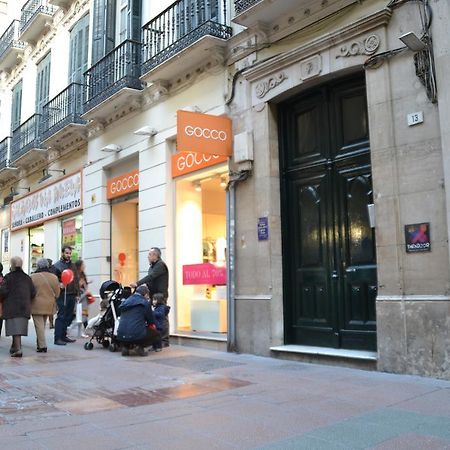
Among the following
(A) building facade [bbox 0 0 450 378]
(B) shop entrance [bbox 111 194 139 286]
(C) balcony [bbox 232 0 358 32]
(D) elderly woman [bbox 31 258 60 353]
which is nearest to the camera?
(A) building facade [bbox 0 0 450 378]

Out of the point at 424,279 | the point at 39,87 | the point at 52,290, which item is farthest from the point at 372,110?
the point at 39,87

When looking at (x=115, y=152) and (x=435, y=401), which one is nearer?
(x=435, y=401)

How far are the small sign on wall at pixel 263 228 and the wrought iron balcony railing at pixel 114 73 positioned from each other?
5.21 meters

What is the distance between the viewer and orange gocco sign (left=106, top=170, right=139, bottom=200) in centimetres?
1307

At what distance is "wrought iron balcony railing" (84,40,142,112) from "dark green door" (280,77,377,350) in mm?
4676

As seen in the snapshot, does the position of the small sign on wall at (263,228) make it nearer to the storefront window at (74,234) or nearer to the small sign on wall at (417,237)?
the small sign on wall at (417,237)

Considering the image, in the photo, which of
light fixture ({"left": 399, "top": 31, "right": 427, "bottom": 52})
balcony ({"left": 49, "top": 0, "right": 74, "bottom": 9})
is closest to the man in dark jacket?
light fixture ({"left": 399, "top": 31, "right": 427, "bottom": 52})

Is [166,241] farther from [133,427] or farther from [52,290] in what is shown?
[133,427]

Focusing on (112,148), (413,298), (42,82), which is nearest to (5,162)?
(42,82)

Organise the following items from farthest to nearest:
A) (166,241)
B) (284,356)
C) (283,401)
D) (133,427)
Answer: (166,241)
(284,356)
(283,401)
(133,427)

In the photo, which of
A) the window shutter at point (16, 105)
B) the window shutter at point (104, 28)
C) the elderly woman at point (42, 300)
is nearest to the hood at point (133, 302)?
the elderly woman at point (42, 300)

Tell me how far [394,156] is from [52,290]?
6621 mm

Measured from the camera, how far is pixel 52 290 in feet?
33.8

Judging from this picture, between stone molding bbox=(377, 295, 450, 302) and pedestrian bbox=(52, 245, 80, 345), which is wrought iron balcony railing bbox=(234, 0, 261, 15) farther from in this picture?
pedestrian bbox=(52, 245, 80, 345)
